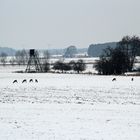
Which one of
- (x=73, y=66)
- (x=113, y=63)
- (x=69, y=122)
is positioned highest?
(x=113, y=63)

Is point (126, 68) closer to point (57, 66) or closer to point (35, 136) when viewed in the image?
point (57, 66)

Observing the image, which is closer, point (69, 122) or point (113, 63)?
point (69, 122)

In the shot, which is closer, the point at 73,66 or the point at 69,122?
the point at 69,122

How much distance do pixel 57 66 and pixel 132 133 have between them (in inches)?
3426

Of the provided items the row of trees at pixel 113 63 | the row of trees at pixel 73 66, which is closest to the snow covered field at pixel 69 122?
the row of trees at pixel 113 63

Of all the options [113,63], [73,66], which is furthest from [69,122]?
[73,66]

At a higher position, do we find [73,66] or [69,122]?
[73,66]

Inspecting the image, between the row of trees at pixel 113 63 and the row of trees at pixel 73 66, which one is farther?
the row of trees at pixel 73 66

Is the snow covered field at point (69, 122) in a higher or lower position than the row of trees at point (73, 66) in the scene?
lower

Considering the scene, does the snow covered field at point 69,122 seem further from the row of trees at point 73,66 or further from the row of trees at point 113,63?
the row of trees at point 73,66

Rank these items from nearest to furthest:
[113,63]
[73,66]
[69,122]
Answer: [69,122], [113,63], [73,66]

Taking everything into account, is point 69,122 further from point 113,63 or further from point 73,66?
point 73,66

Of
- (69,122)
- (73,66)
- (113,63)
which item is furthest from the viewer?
(73,66)

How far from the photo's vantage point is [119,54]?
276ft
